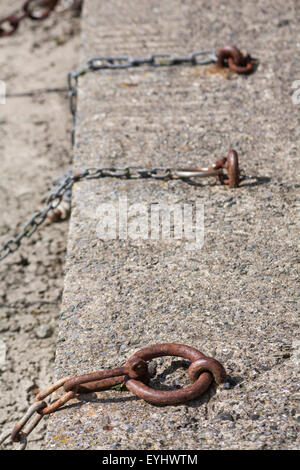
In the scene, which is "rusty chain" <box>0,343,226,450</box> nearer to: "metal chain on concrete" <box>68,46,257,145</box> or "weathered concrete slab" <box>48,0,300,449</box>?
"weathered concrete slab" <box>48,0,300,449</box>

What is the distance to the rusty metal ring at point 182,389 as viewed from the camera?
1.76 m

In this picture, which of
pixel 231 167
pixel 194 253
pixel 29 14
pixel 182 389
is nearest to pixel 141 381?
pixel 182 389

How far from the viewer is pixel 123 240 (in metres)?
2.44

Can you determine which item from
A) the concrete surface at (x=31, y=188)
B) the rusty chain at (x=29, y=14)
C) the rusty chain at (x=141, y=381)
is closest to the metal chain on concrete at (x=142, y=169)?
the concrete surface at (x=31, y=188)

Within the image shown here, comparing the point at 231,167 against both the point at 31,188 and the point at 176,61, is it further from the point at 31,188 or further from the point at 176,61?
the point at 31,188

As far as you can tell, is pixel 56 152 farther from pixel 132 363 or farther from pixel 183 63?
pixel 132 363

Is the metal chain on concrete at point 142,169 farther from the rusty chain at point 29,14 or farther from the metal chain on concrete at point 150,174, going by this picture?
the rusty chain at point 29,14

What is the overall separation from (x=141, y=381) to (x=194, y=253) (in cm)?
66

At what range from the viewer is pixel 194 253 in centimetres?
233
